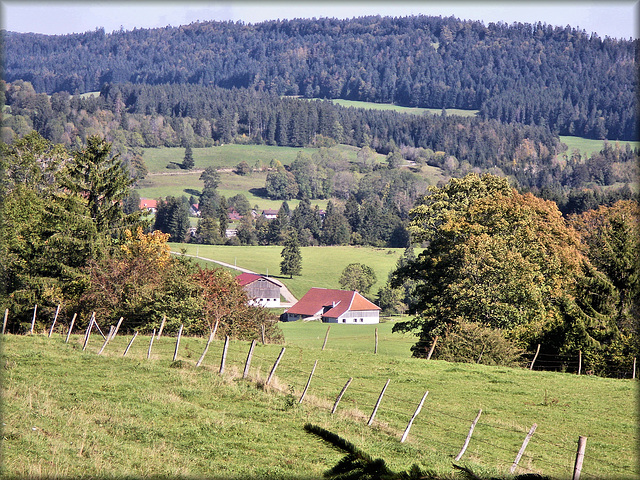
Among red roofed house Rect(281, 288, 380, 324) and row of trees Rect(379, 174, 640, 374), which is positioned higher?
row of trees Rect(379, 174, 640, 374)

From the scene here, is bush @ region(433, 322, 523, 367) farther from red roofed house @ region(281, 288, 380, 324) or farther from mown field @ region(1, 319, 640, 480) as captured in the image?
red roofed house @ region(281, 288, 380, 324)

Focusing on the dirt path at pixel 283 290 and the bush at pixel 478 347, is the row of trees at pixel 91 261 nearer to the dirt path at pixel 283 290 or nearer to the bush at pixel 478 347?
the bush at pixel 478 347

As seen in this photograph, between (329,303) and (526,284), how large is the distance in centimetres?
7497

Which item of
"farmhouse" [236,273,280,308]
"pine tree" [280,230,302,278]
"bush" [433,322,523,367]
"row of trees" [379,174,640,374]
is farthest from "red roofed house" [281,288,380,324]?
"bush" [433,322,523,367]

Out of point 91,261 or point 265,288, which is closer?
point 91,261

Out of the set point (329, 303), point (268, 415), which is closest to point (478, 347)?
point (268, 415)

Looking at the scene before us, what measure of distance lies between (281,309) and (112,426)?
10039 centimetres

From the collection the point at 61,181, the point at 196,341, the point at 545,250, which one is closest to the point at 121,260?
the point at 61,181

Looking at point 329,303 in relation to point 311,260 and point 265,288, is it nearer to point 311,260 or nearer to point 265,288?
point 265,288

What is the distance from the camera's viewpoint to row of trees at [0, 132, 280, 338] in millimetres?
44031

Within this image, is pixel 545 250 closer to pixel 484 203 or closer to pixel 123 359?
pixel 484 203

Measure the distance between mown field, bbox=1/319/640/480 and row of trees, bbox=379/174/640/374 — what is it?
4.45 m

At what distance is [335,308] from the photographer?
375 ft

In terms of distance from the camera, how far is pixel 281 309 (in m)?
118
